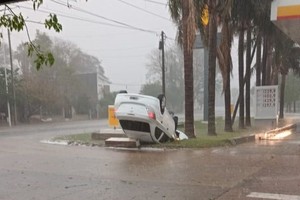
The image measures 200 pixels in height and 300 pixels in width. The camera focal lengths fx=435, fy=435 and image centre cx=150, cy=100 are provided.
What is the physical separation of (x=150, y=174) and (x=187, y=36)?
24.3 ft

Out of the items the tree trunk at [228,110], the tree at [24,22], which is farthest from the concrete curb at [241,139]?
the tree at [24,22]

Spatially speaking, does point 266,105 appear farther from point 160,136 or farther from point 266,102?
point 160,136

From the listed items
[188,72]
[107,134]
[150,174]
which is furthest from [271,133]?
[150,174]

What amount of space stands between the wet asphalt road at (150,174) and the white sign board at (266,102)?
40.0ft

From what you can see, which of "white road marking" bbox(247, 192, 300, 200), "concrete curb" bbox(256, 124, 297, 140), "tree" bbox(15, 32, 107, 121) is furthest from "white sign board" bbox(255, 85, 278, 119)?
"white road marking" bbox(247, 192, 300, 200)

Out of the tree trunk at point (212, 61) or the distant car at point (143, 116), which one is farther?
the tree trunk at point (212, 61)

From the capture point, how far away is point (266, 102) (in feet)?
85.9

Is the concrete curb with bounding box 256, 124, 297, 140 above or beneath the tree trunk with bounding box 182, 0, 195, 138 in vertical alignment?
beneath

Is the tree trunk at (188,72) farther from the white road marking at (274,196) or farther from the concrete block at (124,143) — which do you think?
the white road marking at (274,196)

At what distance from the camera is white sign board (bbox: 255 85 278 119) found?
84.5 feet

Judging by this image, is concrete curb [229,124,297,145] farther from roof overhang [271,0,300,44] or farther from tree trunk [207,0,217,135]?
roof overhang [271,0,300,44]

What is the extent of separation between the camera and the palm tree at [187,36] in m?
15.4

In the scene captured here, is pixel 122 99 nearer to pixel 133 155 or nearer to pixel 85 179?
pixel 133 155

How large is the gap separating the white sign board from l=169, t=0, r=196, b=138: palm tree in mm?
10835
